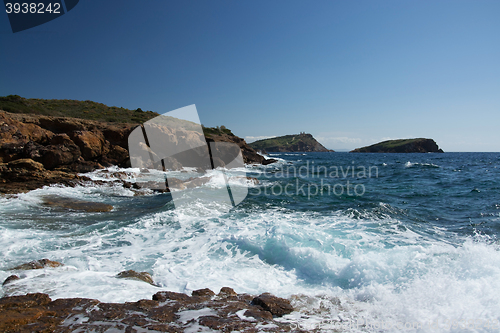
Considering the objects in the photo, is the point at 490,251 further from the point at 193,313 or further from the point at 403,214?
the point at 193,313

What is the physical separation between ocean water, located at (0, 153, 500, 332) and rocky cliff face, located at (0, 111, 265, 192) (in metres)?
2.34

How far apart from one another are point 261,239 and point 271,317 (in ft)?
12.4

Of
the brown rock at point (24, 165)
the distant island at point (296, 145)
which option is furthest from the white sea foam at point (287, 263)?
the distant island at point (296, 145)

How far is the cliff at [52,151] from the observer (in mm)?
12742

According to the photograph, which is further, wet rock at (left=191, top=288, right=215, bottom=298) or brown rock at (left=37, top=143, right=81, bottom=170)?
brown rock at (left=37, top=143, right=81, bottom=170)

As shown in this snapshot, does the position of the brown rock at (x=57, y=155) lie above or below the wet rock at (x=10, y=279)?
above

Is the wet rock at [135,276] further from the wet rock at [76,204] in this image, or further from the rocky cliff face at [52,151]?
the rocky cliff face at [52,151]

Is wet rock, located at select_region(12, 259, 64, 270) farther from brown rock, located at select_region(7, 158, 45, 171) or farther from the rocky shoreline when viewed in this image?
brown rock, located at select_region(7, 158, 45, 171)

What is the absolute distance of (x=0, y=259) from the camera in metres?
5.36

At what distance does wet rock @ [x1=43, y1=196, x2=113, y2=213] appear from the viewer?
10.0m

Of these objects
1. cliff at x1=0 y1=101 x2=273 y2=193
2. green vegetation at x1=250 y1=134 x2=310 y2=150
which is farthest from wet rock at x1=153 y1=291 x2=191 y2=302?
green vegetation at x1=250 y1=134 x2=310 y2=150

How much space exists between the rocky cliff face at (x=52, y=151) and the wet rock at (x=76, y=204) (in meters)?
2.15

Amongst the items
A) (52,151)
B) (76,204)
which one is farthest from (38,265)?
(52,151)

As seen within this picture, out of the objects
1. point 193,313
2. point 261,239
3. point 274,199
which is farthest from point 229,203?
point 193,313
